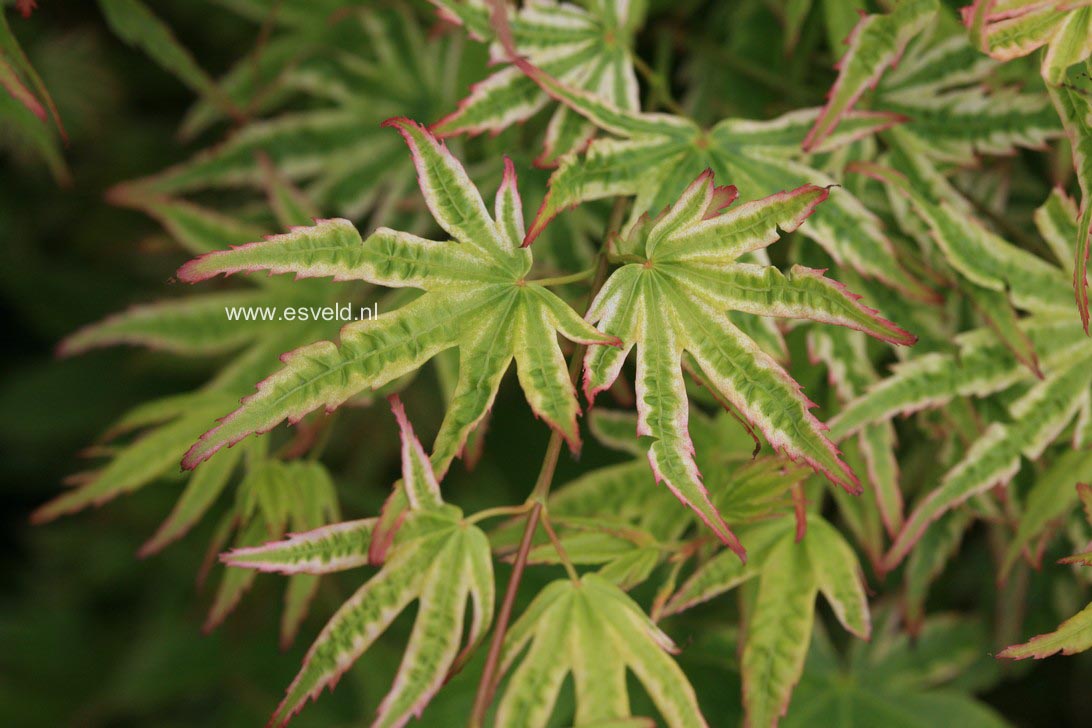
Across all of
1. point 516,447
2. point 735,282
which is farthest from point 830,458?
point 516,447

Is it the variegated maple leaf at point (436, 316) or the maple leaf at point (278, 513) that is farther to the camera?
the maple leaf at point (278, 513)

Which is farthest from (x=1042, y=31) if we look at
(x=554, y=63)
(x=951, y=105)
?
(x=554, y=63)

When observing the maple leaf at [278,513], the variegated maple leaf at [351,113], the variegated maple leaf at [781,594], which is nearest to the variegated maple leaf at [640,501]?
the variegated maple leaf at [781,594]

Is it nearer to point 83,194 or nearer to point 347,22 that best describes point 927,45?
point 347,22

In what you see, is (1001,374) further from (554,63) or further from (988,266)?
(554,63)

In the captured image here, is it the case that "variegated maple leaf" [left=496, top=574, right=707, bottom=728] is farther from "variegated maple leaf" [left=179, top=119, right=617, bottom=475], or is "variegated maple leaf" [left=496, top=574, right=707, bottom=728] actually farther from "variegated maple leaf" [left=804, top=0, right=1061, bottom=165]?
"variegated maple leaf" [left=804, top=0, right=1061, bottom=165]

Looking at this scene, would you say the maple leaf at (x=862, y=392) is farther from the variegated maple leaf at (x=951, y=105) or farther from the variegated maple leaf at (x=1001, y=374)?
the variegated maple leaf at (x=951, y=105)
